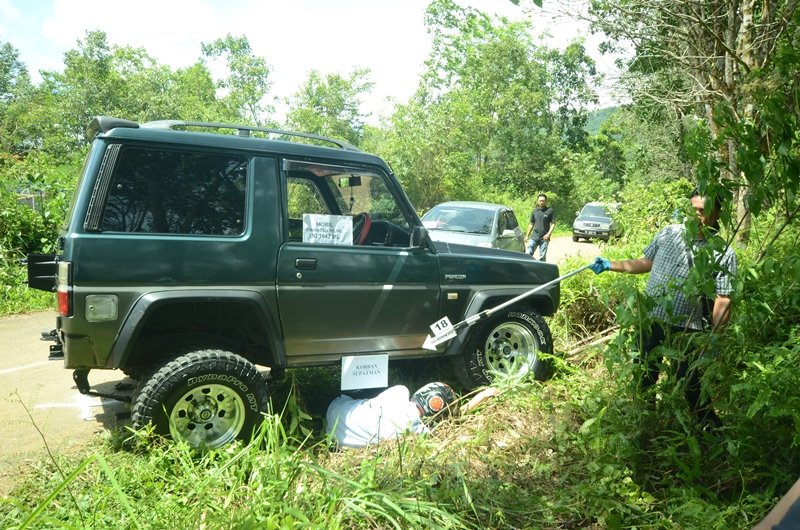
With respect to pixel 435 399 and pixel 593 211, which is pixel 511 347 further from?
pixel 593 211

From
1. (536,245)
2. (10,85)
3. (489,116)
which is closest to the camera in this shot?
(536,245)

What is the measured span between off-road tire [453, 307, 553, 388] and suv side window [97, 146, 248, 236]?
212 centimetres

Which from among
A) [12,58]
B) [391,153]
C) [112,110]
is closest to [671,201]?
[391,153]

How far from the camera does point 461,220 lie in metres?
11.1

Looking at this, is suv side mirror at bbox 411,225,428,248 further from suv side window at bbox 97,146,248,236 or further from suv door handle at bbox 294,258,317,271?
suv side window at bbox 97,146,248,236

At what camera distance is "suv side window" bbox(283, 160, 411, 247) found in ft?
14.2

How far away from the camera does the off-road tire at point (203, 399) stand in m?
3.67

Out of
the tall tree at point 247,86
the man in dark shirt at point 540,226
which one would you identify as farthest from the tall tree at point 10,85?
the man in dark shirt at point 540,226

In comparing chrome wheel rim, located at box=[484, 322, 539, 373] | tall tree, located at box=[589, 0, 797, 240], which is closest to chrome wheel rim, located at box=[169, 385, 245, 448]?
chrome wheel rim, located at box=[484, 322, 539, 373]

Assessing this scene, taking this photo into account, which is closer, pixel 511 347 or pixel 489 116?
→ pixel 511 347

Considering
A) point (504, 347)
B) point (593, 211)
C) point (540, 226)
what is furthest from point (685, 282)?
point (593, 211)

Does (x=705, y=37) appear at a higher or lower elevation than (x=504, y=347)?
higher

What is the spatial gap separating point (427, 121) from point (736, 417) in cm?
2452

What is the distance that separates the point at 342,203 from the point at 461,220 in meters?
6.70
